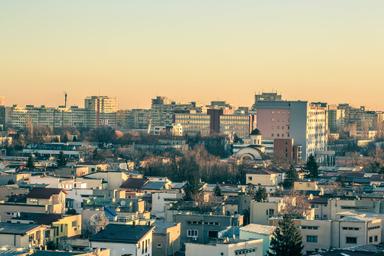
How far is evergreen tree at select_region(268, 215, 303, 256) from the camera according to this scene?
1873 cm

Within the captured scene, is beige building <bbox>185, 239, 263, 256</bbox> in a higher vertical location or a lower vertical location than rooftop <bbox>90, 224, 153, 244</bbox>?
lower

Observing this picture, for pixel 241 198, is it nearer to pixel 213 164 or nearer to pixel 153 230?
pixel 153 230

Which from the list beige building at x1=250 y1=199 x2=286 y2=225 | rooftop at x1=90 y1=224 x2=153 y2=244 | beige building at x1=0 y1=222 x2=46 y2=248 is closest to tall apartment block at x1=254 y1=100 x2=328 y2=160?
beige building at x1=250 y1=199 x2=286 y2=225

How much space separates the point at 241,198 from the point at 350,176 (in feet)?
34.0

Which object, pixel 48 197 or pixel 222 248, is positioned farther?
pixel 48 197

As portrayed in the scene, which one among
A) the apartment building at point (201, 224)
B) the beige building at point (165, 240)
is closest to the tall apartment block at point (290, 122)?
the apartment building at point (201, 224)

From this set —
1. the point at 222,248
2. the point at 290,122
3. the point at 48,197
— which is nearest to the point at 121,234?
the point at 222,248

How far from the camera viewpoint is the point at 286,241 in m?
18.8

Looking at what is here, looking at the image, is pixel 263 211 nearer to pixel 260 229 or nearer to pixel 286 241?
pixel 260 229

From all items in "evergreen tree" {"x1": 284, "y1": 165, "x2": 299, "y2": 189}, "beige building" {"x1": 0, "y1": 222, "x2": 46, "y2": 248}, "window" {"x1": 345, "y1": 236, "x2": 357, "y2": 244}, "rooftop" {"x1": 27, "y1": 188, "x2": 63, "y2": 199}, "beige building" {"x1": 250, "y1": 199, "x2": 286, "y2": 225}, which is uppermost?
"evergreen tree" {"x1": 284, "y1": 165, "x2": 299, "y2": 189}

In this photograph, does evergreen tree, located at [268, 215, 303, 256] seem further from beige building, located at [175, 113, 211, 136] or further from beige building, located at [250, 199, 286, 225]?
beige building, located at [175, 113, 211, 136]

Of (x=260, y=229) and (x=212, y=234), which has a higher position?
(x=260, y=229)

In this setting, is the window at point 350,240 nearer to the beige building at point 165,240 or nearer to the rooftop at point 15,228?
the beige building at point 165,240

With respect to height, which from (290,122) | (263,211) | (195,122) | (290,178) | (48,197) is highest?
(195,122)
